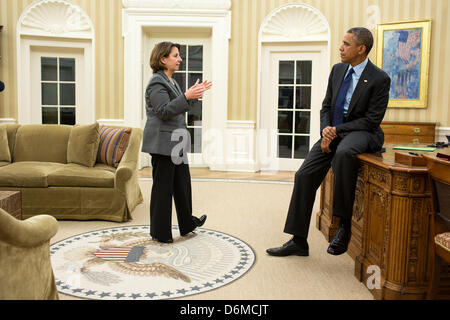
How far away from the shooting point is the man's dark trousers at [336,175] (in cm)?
271

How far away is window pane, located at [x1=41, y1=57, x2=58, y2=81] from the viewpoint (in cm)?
734

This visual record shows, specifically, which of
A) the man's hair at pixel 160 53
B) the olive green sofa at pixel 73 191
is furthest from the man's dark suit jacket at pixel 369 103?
the olive green sofa at pixel 73 191

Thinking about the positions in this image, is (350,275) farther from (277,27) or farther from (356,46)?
(277,27)

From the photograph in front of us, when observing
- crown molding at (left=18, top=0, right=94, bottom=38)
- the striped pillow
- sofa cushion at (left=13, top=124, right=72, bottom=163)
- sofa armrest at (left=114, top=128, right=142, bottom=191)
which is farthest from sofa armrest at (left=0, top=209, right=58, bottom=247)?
crown molding at (left=18, top=0, right=94, bottom=38)

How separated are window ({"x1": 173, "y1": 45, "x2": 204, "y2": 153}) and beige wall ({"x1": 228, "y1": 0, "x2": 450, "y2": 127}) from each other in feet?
2.01

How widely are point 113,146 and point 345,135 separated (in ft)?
7.96

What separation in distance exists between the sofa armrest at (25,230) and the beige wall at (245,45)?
5624mm

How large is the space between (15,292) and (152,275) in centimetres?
123

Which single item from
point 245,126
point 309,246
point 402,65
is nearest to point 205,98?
point 245,126

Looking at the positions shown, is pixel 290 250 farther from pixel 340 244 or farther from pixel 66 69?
pixel 66 69

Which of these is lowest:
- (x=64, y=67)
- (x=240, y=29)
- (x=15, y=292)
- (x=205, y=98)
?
(x=15, y=292)

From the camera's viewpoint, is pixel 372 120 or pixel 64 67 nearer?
pixel 372 120

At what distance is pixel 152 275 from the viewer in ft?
8.87

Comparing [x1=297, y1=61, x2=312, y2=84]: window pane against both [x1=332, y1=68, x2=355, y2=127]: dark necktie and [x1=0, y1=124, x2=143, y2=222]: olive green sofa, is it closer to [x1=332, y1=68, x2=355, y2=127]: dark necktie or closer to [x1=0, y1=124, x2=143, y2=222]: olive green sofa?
[x1=0, y1=124, x2=143, y2=222]: olive green sofa
